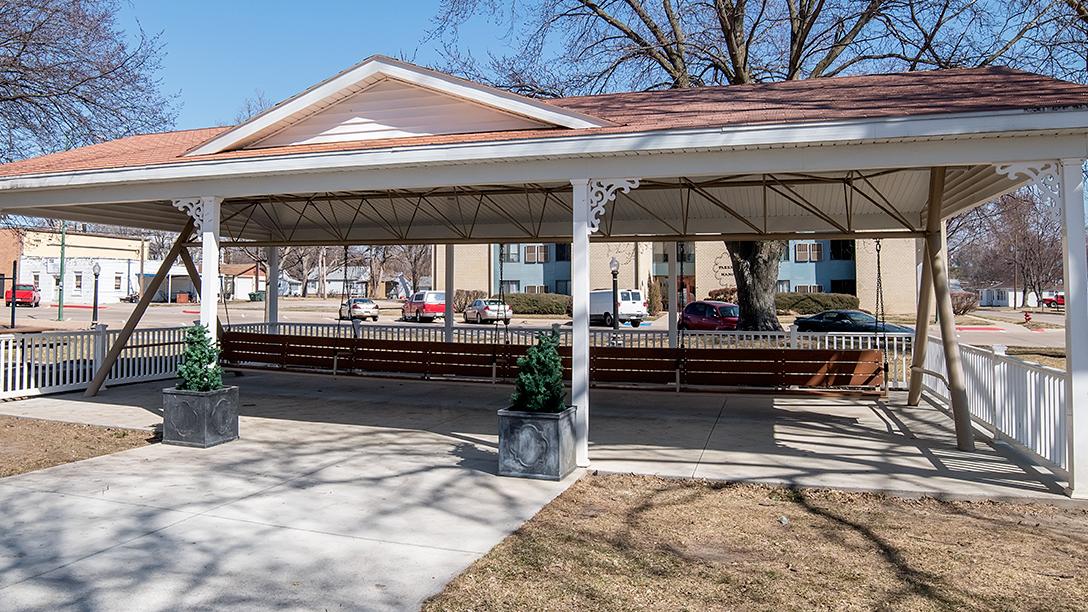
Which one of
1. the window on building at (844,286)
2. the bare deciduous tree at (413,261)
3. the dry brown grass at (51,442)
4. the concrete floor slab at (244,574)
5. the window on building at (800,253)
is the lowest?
the concrete floor slab at (244,574)

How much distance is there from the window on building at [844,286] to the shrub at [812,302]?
7.61 feet

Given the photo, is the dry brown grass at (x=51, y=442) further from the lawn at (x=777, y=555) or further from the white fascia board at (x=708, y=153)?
the lawn at (x=777, y=555)

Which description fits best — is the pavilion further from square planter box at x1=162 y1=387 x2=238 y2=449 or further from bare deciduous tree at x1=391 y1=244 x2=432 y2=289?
bare deciduous tree at x1=391 y1=244 x2=432 y2=289

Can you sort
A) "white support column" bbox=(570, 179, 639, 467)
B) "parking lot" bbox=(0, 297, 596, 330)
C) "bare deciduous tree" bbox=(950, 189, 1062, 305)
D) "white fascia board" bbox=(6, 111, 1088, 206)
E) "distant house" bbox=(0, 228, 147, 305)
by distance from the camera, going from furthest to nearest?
"distant house" bbox=(0, 228, 147, 305)
"bare deciduous tree" bbox=(950, 189, 1062, 305)
"parking lot" bbox=(0, 297, 596, 330)
"white support column" bbox=(570, 179, 639, 467)
"white fascia board" bbox=(6, 111, 1088, 206)

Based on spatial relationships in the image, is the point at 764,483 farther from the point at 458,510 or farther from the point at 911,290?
the point at 911,290

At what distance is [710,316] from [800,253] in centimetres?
1795

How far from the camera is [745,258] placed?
67.8 feet

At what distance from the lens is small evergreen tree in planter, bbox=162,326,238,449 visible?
8.11m

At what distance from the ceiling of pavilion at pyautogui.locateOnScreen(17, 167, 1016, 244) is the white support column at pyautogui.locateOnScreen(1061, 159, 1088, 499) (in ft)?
7.92

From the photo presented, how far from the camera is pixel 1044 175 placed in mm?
6391

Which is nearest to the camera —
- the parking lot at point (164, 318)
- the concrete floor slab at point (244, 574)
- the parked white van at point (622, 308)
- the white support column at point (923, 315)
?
the concrete floor slab at point (244, 574)

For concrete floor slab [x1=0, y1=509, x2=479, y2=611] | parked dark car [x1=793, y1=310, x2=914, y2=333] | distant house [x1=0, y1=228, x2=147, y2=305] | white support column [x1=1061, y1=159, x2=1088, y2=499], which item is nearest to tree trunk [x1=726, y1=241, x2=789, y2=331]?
parked dark car [x1=793, y1=310, x2=914, y2=333]

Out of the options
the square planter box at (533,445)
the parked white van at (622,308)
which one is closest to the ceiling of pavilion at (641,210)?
the square planter box at (533,445)

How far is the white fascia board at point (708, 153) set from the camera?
20.5 feet
